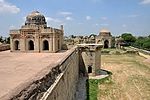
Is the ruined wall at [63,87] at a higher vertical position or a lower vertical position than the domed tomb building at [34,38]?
lower

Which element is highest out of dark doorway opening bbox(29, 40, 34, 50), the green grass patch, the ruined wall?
dark doorway opening bbox(29, 40, 34, 50)

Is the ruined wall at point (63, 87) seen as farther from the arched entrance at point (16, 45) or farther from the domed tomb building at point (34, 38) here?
the arched entrance at point (16, 45)

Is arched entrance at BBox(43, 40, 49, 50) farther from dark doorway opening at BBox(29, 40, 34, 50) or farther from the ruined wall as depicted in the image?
the ruined wall

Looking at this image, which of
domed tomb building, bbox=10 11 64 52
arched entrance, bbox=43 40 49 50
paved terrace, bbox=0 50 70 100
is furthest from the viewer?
arched entrance, bbox=43 40 49 50

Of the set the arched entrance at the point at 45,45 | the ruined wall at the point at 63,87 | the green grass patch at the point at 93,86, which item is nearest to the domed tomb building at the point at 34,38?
the arched entrance at the point at 45,45

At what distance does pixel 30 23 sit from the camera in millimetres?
22859

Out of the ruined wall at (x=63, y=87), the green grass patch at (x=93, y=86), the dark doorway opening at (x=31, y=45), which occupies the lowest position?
the green grass patch at (x=93, y=86)

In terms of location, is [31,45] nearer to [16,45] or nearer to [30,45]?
[30,45]

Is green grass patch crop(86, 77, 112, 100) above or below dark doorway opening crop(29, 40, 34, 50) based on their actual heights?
below

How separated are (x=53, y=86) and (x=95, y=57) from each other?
46.5 feet

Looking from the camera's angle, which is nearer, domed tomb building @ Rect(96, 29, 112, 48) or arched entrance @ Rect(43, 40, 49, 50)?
arched entrance @ Rect(43, 40, 49, 50)

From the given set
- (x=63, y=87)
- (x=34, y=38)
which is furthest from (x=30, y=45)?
(x=63, y=87)

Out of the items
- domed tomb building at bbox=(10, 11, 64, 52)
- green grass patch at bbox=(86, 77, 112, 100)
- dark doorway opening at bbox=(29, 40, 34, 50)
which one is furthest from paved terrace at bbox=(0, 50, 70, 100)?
dark doorway opening at bbox=(29, 40, 34, 50)

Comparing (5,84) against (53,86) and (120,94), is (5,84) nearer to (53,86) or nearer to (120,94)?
(53,86)
